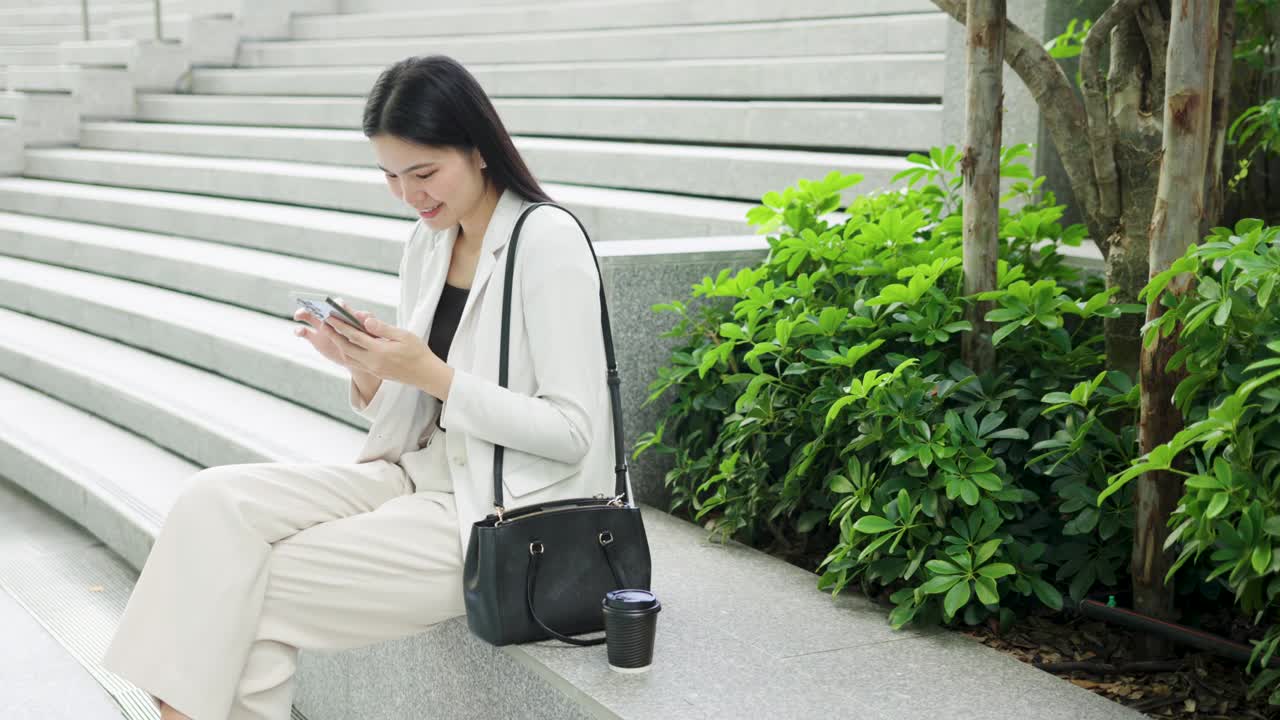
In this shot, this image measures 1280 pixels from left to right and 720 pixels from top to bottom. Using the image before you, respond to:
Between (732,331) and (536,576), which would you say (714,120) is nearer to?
(732,331)

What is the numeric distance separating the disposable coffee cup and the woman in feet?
1.07

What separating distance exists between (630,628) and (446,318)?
3.03 feet

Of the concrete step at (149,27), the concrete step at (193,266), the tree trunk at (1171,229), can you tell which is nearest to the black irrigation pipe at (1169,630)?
the tree trunk at (1171,229)

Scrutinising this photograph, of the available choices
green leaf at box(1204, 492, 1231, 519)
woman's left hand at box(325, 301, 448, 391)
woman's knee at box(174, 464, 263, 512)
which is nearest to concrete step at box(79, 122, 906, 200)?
woman's left hand at box(325, 301, 448, 391)

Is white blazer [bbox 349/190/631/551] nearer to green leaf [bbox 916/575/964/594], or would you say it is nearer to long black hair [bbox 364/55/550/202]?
long black hair [bbox 364/55/550/202]

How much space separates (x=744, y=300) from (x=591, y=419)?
40.0 inches

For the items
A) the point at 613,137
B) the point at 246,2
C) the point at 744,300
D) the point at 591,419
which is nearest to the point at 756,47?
the point at 613,137

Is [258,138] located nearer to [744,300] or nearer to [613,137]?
[613,137]

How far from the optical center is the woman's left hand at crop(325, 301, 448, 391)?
2.61 meters

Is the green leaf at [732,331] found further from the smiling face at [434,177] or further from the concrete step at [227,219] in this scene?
the concrete step at [227,219]

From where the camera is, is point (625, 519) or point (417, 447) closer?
point (625, 519)

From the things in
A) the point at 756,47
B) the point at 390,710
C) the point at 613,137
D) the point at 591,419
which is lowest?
the point at 390,710

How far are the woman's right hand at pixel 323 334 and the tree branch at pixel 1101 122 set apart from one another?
1.84 m

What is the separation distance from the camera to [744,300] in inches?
142
